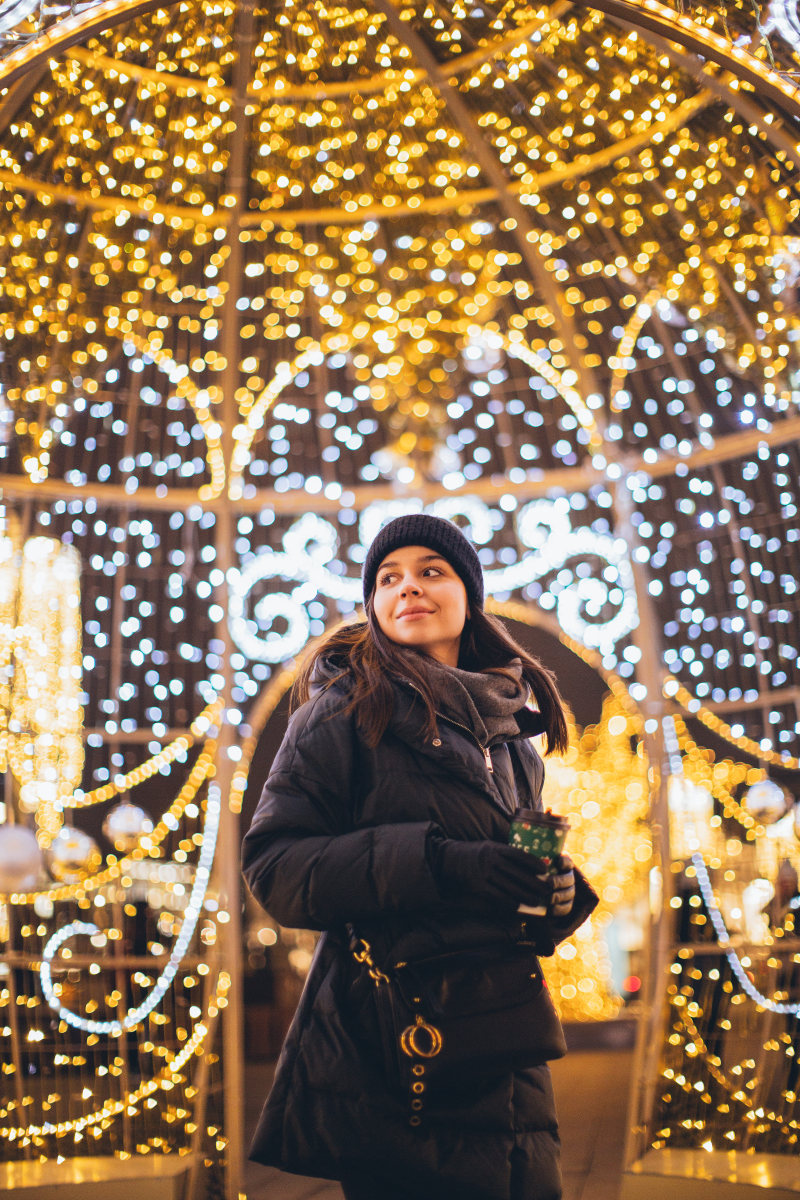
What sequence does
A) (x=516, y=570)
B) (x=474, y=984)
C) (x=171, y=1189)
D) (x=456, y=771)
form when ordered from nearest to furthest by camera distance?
(x=474, y=984) → (x=456, y=771) → (x=171, y=1189) → (x=516, y=570)

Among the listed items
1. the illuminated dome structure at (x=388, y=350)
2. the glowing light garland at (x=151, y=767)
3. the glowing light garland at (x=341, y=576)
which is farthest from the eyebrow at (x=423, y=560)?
the glowing light garland at (x=341, y=576)

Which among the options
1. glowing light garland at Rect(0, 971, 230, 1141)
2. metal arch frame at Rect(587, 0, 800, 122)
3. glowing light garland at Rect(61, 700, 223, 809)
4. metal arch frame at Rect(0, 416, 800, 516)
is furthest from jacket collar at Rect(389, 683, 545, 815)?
metal arch frame at Rect(0, 416, 800, 516)

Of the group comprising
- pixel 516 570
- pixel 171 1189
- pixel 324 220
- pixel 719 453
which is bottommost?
pixel 171 1189

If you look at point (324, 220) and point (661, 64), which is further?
point (324, 220)

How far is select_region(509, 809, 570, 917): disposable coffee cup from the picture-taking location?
1511mm

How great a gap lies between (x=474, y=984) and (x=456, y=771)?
309 mm

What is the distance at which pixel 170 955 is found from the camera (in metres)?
3.62

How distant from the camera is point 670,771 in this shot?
3809mm

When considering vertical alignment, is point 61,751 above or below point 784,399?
below

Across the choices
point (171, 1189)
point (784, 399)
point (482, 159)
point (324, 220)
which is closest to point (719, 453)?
point (784, 399)

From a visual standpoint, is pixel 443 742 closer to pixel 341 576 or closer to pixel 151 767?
pixel 151 767

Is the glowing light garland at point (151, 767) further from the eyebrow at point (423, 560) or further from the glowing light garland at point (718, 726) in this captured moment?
the eyebrow at point (423, 560)

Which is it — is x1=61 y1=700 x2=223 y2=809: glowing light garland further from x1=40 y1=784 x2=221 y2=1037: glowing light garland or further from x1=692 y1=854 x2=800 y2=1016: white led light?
x1=692 y1=854 x2=800 y2=1016: white led light

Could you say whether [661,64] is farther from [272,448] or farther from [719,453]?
[272,448]
